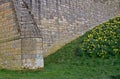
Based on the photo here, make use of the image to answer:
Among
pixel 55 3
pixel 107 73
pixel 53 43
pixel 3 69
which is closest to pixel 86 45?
pixel 53 43

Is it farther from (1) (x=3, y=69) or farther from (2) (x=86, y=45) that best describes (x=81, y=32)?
(1) (x=3, y=69)

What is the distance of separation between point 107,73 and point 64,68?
5.45 feet

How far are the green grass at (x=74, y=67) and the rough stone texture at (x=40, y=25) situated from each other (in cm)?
39

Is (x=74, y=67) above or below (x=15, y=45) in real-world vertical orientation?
below

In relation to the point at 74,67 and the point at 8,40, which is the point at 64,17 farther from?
the point at 8,40

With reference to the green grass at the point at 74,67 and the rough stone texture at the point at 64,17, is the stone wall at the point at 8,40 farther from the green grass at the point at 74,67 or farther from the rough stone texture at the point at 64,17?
the rough stone texture at the point at 64,17

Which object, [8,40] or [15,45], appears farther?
[8,40]

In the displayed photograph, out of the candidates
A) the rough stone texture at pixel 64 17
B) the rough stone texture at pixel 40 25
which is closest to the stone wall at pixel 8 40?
the rough stone texture at pixel 40 25

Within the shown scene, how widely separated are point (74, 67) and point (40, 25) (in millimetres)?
2552

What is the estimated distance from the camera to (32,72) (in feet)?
30.3

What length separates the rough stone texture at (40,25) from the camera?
943 centimetres

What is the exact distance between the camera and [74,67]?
9969 mm

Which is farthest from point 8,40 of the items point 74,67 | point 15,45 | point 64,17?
point 64,17

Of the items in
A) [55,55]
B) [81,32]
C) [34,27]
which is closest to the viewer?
[34,27]
